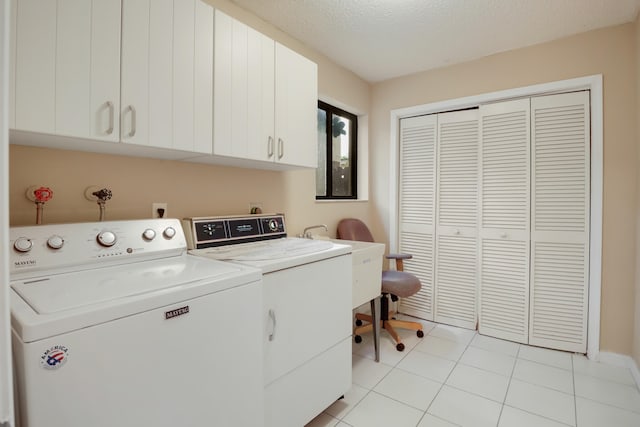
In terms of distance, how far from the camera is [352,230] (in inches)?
118

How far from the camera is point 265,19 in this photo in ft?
7.36

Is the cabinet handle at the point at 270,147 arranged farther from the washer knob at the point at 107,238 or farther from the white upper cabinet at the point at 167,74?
the washer knob at the point at 107,238

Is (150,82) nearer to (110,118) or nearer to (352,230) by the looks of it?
(110,118)

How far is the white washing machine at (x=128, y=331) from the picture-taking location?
0.77 metres

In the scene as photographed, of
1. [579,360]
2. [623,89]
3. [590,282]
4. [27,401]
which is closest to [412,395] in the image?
[579,360]

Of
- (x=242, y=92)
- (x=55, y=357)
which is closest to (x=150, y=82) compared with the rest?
(x=242, y=92)

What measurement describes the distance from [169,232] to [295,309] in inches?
27.0

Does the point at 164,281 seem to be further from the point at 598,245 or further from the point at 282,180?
the point at 598,245

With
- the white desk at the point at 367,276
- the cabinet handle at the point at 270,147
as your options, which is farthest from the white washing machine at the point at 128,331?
the white desk at the point at 367,276

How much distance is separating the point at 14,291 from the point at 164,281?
41 centimetres

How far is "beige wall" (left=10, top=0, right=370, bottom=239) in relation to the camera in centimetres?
130

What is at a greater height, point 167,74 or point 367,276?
point 167,74

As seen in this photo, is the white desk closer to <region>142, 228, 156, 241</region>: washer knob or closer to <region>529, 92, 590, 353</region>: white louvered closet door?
<region>142, 228, 156, 241</region>: washer knob

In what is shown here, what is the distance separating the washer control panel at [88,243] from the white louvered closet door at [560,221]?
269 centimetres
